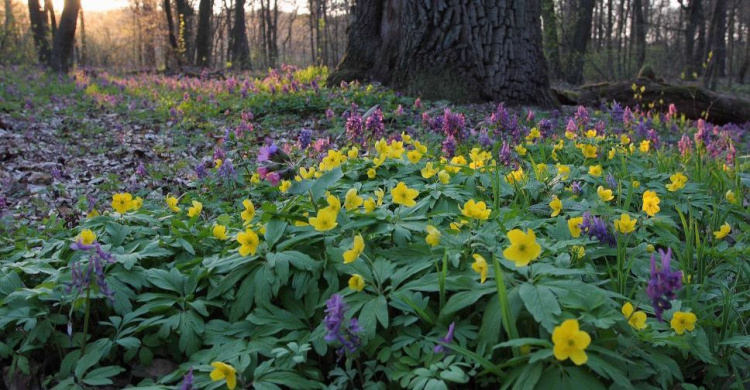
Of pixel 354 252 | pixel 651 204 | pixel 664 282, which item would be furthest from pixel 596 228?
pixel 354 252

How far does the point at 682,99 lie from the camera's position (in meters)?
9.29

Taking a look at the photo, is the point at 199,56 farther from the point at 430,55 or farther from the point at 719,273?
the point at 719,273

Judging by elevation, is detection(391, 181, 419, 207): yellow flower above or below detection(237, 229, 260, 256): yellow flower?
above

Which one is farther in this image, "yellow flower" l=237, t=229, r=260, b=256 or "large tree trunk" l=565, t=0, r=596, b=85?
"large tree trunk" l=565, t=0, r=596, b=85

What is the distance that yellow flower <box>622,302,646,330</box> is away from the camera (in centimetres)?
159

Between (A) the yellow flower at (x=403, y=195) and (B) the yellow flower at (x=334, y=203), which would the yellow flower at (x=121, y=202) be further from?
(A) the yellow flower at (x=403, y=195)

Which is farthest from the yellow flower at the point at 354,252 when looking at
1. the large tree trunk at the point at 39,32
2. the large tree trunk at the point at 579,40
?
the large tree trunk at the point at 39,32

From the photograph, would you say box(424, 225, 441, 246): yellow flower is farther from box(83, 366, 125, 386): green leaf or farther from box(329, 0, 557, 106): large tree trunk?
box(329, 0, 557, 106): large tree trunk

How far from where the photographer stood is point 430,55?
705 cm

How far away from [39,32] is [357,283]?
19.6m

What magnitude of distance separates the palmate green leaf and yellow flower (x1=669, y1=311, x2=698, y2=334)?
0.48 meters

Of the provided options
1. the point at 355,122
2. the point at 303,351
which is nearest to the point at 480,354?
the point at 303,351

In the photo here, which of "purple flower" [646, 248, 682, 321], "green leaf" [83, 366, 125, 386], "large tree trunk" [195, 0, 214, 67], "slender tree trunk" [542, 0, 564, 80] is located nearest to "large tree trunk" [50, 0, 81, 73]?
"large tree trunk" [195, 0, 214, 67]

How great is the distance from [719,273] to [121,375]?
8.79ft
